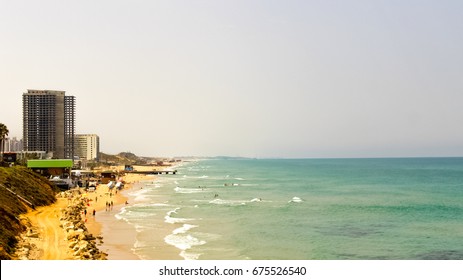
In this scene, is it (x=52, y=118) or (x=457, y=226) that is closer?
(x=457, y=226)

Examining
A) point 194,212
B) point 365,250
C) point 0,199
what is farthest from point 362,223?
point 0,199

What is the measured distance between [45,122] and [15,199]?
15312cm

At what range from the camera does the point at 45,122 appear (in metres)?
187

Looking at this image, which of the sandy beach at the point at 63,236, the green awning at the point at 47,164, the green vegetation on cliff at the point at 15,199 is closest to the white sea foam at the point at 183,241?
the sandy beach at the point at 63,236

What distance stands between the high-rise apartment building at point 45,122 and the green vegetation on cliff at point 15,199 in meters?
130

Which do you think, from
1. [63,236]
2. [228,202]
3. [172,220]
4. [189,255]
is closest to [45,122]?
[228,202]

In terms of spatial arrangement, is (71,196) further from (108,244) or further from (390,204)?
(390,204)

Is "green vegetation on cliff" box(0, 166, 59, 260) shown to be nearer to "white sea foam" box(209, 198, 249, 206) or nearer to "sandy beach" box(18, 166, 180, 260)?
"sandy beach" box(18, 166, 180, 260)

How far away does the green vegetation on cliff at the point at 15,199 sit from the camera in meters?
28.7

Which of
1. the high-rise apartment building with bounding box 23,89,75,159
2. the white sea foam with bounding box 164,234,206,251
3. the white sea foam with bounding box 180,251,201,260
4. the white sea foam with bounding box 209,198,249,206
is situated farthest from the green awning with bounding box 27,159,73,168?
the high-rise apartment building with bounding box 23,89,75,159

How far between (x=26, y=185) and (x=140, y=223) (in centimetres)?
1649

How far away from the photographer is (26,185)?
53.4 meters

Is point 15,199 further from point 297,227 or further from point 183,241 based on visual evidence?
point 297,227
